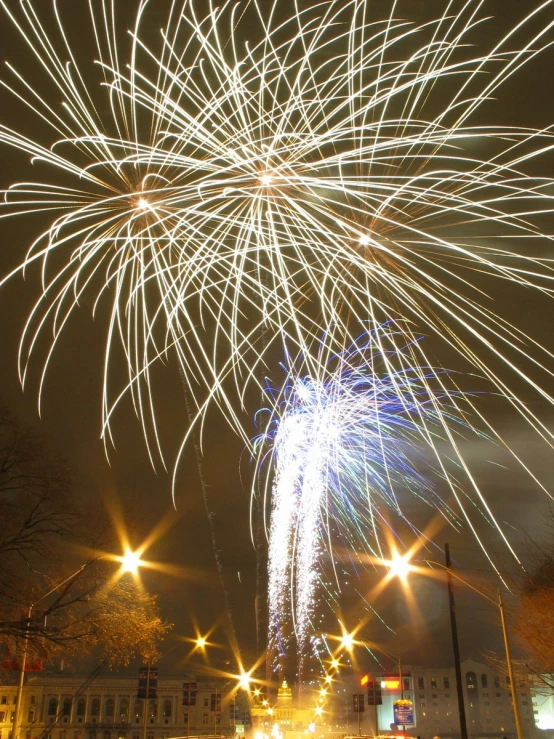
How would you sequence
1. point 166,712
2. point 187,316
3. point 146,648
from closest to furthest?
point 187,316, point 146,648, point 166,712

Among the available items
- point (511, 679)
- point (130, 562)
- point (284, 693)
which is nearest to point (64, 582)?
point (130, 562)

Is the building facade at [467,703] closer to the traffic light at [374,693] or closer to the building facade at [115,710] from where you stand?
the building facade at [115,710]

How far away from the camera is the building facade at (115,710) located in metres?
118

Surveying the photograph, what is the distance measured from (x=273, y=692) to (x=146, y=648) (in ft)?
218

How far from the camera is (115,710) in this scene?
126812 millimetres

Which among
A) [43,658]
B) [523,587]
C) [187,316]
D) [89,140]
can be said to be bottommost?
[43,658]

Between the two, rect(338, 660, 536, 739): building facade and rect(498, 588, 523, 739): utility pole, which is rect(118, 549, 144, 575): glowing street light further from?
rect(338, 660, 536, 739): building facade

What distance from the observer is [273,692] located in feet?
280

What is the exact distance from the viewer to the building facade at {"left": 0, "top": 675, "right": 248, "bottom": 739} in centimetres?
11783

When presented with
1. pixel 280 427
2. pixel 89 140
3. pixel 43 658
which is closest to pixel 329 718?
pixel 280 427

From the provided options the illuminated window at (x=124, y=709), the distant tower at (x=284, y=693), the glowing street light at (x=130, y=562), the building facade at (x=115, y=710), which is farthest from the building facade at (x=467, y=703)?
the glowing street light at (x=130, y=562)

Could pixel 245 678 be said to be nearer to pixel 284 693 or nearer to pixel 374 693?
pixel 284 693

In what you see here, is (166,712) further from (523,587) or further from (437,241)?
(437,241)

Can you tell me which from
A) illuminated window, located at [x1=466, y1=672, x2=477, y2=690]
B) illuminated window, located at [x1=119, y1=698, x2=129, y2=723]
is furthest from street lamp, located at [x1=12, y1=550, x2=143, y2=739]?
illuminated window, located at [x1=466, y1=672, x2=477, y2=690]
